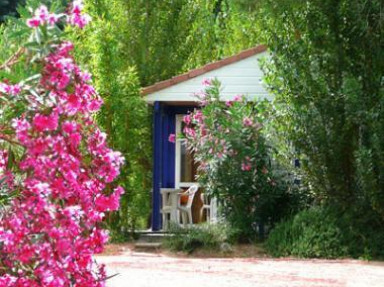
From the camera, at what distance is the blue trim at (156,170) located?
16641 millimetres

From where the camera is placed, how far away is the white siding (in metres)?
Answer: 16.3

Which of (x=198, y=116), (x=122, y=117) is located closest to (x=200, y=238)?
(x=198, y=116)

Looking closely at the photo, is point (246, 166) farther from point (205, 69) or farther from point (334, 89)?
point (205, 69)

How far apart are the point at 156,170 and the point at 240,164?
264cm

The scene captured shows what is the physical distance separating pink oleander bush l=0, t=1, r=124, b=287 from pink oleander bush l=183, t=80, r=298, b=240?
32.7ft

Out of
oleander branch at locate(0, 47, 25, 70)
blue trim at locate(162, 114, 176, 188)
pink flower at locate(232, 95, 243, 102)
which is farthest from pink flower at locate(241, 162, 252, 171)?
oleander branch at locate(0, 47, 25, 70)

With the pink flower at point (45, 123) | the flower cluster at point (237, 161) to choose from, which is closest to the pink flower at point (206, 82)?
the flower cluster at point (237, 161)

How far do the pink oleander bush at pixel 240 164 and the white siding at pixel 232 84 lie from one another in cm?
115

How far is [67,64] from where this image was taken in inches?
161

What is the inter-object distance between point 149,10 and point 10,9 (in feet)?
48.4

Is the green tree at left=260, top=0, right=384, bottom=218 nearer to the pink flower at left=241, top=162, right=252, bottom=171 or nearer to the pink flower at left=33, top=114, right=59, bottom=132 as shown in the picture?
the pink flower at left=241, top=162, right=252, bottom=171

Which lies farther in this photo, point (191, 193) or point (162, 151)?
point (162, 151)

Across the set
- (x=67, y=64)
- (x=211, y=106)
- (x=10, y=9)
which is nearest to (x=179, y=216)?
(x=211, y=106)

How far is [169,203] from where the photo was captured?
16.6 metres
